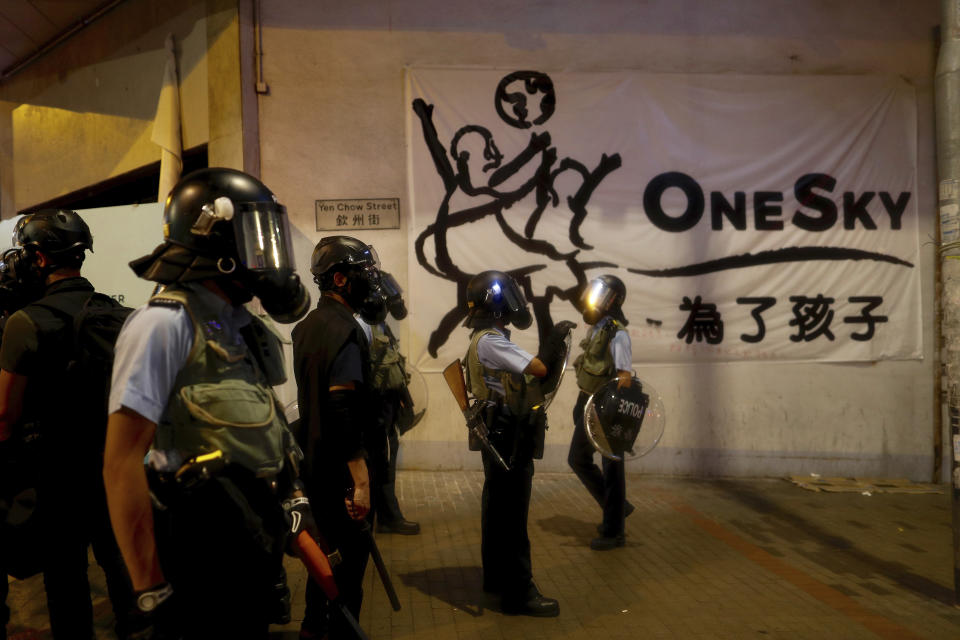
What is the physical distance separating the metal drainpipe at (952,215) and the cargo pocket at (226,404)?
438 cm

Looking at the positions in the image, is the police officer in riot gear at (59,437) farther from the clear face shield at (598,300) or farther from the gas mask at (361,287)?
the clear face shield at (598,300)

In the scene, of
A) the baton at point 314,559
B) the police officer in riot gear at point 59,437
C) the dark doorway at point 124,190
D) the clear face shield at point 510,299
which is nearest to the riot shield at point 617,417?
the clear face shield at point 510,299

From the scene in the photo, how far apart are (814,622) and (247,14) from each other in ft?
23.7

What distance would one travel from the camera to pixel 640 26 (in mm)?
7883

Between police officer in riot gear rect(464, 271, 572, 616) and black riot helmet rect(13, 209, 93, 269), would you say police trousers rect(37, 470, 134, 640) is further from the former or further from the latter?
police officer in riot gear rect(464, 271, 572, 616)

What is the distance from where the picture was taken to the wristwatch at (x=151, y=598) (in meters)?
1.92

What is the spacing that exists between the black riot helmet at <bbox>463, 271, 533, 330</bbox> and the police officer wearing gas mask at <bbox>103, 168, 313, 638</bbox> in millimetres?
2090

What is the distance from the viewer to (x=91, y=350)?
3186 millimetres

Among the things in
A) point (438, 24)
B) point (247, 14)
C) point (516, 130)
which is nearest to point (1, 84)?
point (247, 14)

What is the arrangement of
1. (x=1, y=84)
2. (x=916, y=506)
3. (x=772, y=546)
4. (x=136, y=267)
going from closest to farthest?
(x=136, y=267) < (x=772, y=546) < (x=916, y=506) < (x=1, y=84)

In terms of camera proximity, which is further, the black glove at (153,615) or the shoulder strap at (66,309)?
the shoulder strap at (66,309)

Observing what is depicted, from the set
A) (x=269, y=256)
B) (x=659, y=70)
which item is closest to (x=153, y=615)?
(x=269, y=256)

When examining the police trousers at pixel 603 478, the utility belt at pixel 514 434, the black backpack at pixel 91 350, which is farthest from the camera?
the police trousers at pixel 603 478

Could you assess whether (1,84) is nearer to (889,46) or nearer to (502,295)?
(502,295)
